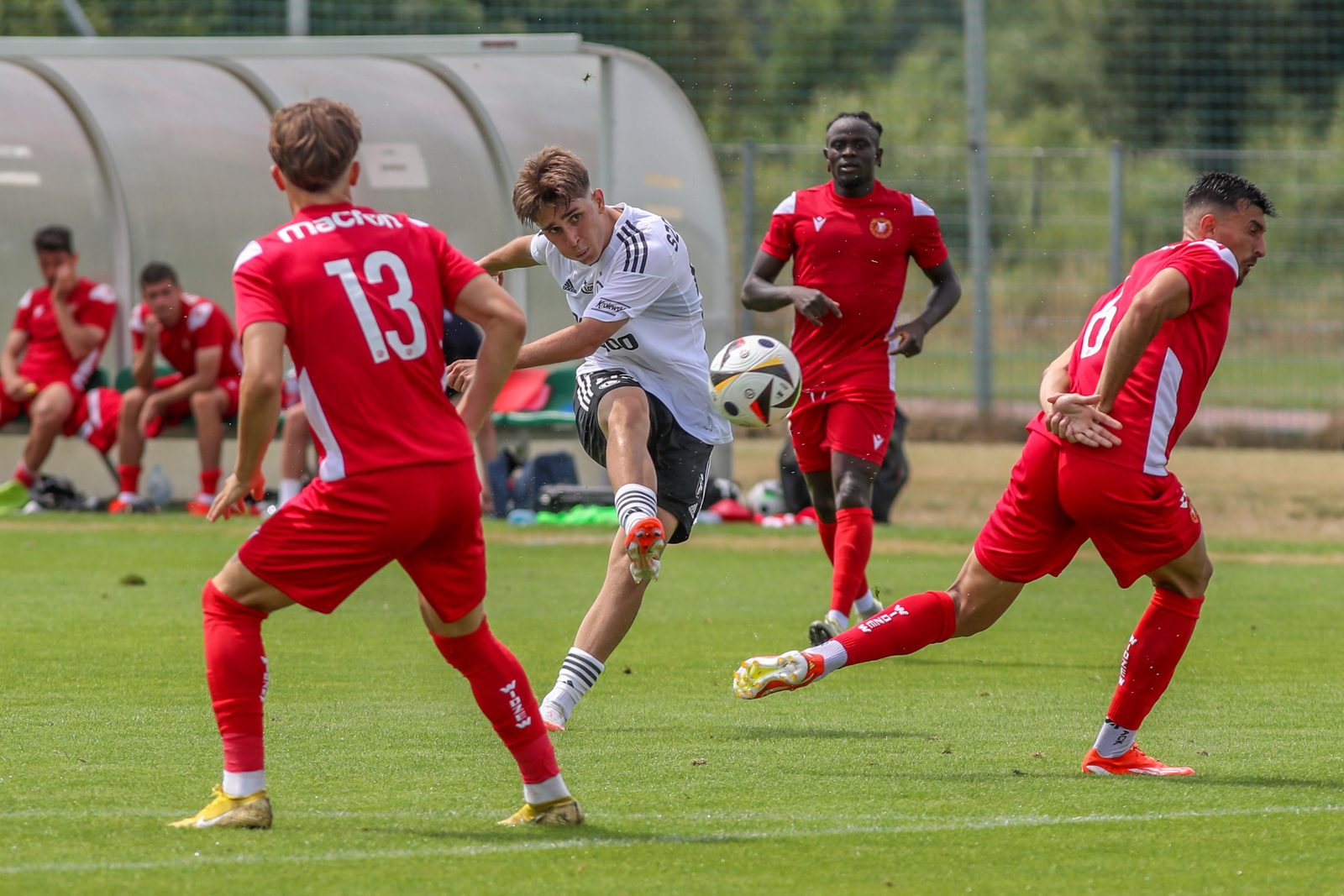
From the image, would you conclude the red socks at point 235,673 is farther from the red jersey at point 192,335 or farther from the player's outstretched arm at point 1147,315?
the red jersey at point 192,335

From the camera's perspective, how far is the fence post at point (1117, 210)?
18672mm

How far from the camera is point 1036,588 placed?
34.8ft

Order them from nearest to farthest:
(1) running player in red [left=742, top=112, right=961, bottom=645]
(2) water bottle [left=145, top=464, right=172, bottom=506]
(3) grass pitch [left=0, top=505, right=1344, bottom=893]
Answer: (3) grass pitch [left=0, top=505, right=1344, bottom=893] < (1) running player in red [left=742, top=112, right=961, bottom=645] < (2) water bottle [left=145, top=464, right=172, bottom=506]

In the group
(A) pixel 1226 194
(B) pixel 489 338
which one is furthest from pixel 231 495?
(A) pixel 1226 194

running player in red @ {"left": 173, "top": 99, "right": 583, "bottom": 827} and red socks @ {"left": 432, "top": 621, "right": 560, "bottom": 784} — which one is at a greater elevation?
running player in red @ {"left": 173, "top": 99, "right": 583, "bottom": 827}

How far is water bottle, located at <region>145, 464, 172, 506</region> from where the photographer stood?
46.7 feet

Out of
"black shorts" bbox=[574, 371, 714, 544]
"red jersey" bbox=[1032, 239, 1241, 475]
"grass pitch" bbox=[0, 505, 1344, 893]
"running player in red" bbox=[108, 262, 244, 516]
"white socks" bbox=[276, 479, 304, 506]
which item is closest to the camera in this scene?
"grass pitch" bbox=[0, 505, 1344, 893]

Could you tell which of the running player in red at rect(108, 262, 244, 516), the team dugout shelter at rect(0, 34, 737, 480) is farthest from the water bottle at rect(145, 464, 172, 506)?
the team dugout shelter at rect(0, 34, 737, 480)

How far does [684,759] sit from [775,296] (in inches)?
130

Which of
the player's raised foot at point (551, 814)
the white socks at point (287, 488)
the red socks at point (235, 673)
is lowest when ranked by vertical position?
the white socks at point (287, 488)

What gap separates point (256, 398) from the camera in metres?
3.92

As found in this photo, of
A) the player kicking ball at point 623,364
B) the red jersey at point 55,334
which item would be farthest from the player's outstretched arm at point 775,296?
the red jersey at point 55,334

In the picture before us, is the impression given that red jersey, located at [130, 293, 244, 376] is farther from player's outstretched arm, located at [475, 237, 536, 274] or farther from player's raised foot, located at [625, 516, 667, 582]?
player's raised foot, located at [625, 516, 667, 582]

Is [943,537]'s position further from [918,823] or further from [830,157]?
[918,823]
